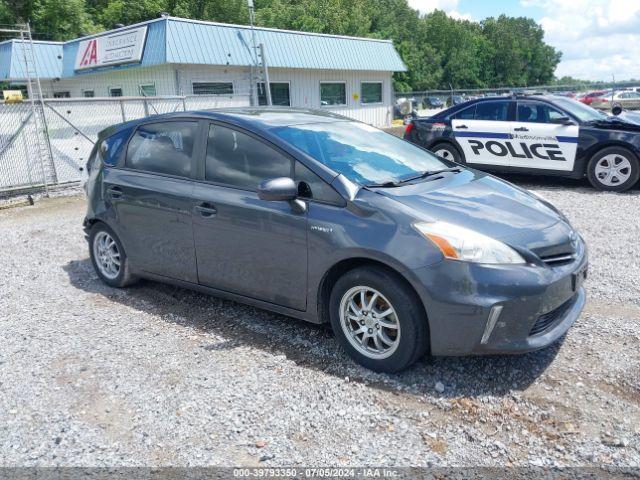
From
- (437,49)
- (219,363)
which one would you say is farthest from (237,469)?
(437,49)

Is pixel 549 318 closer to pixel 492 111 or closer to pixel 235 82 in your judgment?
pixel 492 111

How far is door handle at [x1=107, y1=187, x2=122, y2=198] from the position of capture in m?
4.97

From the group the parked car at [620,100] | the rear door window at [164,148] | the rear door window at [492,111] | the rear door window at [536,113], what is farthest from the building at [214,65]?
the parked car at [620,100]

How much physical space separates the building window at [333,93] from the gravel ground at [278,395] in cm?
1970

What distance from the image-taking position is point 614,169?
897 centimetres

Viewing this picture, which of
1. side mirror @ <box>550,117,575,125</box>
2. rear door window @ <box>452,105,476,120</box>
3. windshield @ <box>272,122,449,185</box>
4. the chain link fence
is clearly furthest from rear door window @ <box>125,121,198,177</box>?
side mirror @ <box>550,117,575,125</box>

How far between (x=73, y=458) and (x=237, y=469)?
2.89 feet

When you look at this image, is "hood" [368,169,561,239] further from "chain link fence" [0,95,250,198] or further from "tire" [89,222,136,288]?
"chain link fence" [0,95,250,198]

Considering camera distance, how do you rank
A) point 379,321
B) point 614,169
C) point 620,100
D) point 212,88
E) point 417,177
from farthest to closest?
point 620,100
point 212,88
point 614,169
point 417,177
point 379,321

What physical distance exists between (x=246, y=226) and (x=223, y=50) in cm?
1638

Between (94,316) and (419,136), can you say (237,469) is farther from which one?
(419,136)

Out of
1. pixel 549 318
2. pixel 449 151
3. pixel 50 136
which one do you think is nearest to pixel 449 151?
pixel 449 151

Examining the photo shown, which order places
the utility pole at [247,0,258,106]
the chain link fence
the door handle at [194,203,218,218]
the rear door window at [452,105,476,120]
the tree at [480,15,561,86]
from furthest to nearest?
the tree at [480,15,561,86], the utility pole at [247,0,258,106], the chain link fence, the rear door window at [452,105,476,120], the door handle at [194,203,218,218]

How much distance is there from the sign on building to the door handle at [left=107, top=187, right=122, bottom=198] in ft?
48.6
